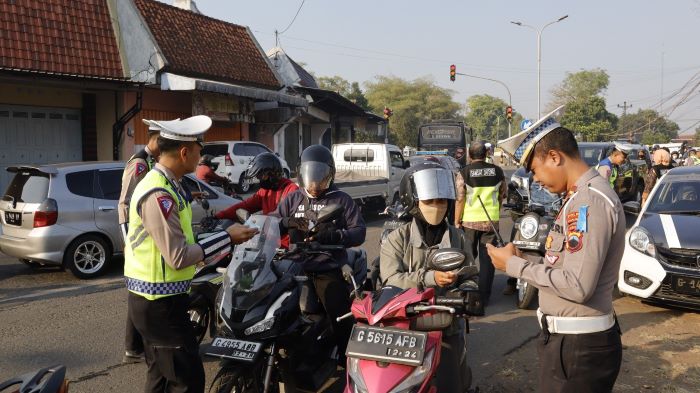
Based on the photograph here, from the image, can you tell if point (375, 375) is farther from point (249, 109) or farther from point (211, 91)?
point (249, 109)

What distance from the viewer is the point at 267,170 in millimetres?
5141

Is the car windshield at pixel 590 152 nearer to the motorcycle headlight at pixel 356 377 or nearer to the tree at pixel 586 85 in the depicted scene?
the motorcycle headlight at pixel 356 377

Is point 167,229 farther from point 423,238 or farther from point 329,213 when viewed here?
point 423,238

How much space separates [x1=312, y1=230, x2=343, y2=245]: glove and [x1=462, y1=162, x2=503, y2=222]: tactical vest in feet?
9.98

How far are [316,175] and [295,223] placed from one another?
687 millimetres

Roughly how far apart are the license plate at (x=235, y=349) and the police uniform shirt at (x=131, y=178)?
104 inches

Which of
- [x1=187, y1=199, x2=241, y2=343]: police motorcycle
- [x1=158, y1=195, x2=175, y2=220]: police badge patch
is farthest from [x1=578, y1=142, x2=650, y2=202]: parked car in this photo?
[x1=158, y1=195, x2=175, y2=220]: police badge patch

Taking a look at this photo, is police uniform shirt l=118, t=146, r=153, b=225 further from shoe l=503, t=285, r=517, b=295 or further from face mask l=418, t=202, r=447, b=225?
shoe l=503, t=285, r=517, b=295

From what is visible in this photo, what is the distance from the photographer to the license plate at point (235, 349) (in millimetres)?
3066

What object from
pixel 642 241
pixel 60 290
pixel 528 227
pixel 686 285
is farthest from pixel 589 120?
pixel 60 290

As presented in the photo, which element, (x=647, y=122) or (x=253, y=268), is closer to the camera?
(x=253, y=268)

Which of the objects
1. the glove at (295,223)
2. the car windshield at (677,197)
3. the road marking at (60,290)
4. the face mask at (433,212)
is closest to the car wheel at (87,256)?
the road marking at (60,290)

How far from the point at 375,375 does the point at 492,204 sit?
4.38 m

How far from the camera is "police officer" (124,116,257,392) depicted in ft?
9.53
